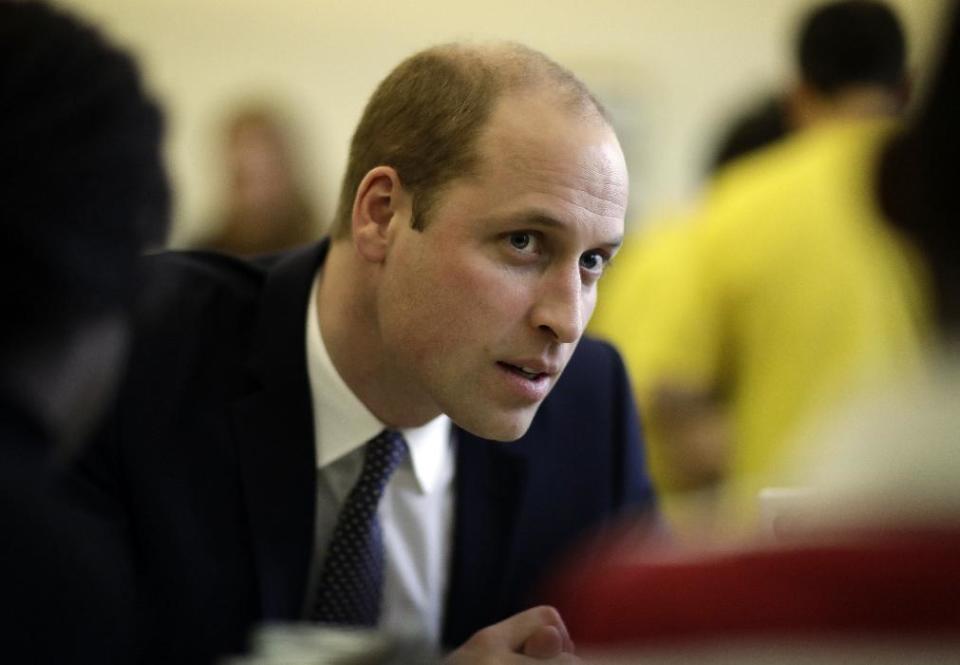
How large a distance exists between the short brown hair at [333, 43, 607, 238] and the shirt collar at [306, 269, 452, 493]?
24 centimetres

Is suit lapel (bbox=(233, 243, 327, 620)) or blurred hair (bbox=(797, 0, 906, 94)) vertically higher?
blurred hair (bbox=(797, 0, 906, 94))

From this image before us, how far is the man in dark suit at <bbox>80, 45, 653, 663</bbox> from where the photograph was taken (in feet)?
4.38

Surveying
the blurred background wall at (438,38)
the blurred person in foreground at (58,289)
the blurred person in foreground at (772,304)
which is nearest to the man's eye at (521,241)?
the blurred person in foreground at (58,289)

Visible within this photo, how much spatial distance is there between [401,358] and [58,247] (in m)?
0.54

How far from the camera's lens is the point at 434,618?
4.99 feet

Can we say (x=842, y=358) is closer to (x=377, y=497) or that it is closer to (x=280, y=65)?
(x=377, y=497)

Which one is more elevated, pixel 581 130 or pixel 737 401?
pixel 581 130

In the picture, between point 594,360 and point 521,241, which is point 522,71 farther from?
point 594,360

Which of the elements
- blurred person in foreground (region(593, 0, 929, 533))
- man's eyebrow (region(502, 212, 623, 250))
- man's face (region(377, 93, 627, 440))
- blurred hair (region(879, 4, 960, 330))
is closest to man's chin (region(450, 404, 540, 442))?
man's face (region(377, 93, 627, 440))

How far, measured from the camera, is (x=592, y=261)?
1.38 metres

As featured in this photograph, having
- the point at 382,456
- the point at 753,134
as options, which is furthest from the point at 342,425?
the point at 753,134

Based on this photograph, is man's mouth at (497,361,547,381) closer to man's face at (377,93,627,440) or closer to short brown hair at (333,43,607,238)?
man's face at (377,93,627,440)

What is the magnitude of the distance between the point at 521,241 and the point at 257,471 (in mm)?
420

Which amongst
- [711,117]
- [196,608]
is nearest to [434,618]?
[196,608]
